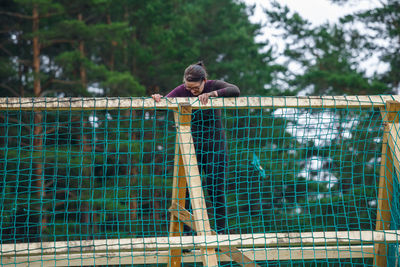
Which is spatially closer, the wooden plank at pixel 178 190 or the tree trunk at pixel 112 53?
the wooden plank at pixel 178 190

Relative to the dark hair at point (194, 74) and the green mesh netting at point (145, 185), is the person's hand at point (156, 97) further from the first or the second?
the dark hair at point (194, 74)

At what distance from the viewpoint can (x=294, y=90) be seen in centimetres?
1548

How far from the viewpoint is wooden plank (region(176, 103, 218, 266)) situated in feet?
11.1

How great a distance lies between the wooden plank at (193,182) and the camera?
3.37 metres

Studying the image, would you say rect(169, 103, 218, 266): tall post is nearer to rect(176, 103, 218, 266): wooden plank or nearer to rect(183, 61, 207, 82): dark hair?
rect(176, 103, 218, 266): wooden plank

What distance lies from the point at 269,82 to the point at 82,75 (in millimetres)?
6196

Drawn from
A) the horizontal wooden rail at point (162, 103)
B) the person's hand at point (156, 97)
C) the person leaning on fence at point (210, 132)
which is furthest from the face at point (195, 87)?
the person's hand at point (156, 97)

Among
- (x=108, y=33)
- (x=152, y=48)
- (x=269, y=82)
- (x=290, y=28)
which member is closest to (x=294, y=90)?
(x=269, y=82)

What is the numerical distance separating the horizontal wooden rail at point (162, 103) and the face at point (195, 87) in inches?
17.1

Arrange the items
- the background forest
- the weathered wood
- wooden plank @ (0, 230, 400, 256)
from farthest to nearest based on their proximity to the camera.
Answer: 1. the background forest
2. the weathered wood
3. wooden plank @ (0, 230, 400, 256)

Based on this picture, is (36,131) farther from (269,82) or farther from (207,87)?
(207,87)

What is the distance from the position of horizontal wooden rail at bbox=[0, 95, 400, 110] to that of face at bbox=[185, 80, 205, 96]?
43cm

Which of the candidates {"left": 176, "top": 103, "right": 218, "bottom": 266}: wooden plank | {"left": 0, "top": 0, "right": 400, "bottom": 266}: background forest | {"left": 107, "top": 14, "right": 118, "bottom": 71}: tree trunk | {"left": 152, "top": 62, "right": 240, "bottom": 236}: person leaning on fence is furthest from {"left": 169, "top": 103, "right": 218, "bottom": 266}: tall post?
{"left": 107, "top": 14, "right": 118, "bottom": 71}: tree trunk

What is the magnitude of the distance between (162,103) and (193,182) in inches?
24.6
